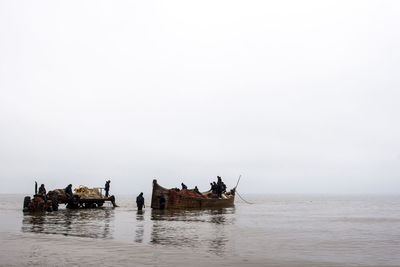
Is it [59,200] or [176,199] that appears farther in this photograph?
[176,199]

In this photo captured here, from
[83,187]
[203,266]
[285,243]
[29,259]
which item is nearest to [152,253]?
[203,266]

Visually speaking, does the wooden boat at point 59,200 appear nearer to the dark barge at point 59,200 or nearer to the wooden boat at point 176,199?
the dark barge at point 59,200

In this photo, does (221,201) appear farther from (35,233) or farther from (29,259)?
(29,259)

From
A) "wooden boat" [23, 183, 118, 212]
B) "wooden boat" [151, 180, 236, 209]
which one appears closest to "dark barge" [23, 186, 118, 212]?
"wooden boat" [23, 183, 118, 212]

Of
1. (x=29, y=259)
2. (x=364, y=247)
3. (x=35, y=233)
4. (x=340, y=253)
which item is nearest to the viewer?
(x=29, y=259)

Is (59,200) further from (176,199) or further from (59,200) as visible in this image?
(176,199)

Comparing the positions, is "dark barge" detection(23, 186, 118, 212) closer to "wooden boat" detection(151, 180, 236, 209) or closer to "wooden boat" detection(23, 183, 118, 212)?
"wooden boat" detection(23, 183, 118, 212)

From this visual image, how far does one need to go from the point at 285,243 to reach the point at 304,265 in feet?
15.8

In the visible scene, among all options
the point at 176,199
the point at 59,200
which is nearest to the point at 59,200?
the point at 59,200

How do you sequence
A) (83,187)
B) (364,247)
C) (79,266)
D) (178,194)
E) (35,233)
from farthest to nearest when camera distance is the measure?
(83,187), (178,194), (35,233), (364,247), (79,266)

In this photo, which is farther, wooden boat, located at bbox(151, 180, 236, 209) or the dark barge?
wooden boat, located at bbox(151, 180, 236, 209)

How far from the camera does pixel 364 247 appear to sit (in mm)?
14133

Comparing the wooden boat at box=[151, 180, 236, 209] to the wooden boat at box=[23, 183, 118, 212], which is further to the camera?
the wooden boat at box=[151, 180, 236, 209]

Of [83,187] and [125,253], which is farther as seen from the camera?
[83,187]
